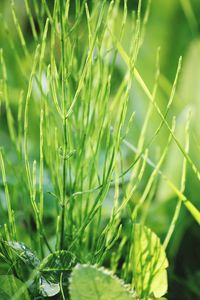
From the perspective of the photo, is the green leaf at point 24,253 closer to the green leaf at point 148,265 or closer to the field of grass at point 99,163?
the field of grass at point 99,163

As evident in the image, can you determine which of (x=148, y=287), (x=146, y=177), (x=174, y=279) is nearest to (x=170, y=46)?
(x=146, y=177)

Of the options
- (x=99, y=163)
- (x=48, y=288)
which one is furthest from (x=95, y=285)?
(x=99, y=163)

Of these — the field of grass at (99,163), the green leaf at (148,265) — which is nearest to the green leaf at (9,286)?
the field of grass at (99,163)

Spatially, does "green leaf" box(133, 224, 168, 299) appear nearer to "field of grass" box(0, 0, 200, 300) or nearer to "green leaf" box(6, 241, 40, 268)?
"field of grass" box(0, 0, 200, 300)

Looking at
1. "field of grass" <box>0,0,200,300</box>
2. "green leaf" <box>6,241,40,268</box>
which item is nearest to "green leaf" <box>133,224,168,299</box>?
"field of grass" <box>0,0,200,300</box>

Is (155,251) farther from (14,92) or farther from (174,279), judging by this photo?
(14,92)

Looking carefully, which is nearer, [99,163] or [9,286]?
[9,286]

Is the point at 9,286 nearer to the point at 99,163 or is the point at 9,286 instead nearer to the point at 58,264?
the point at 58,264
